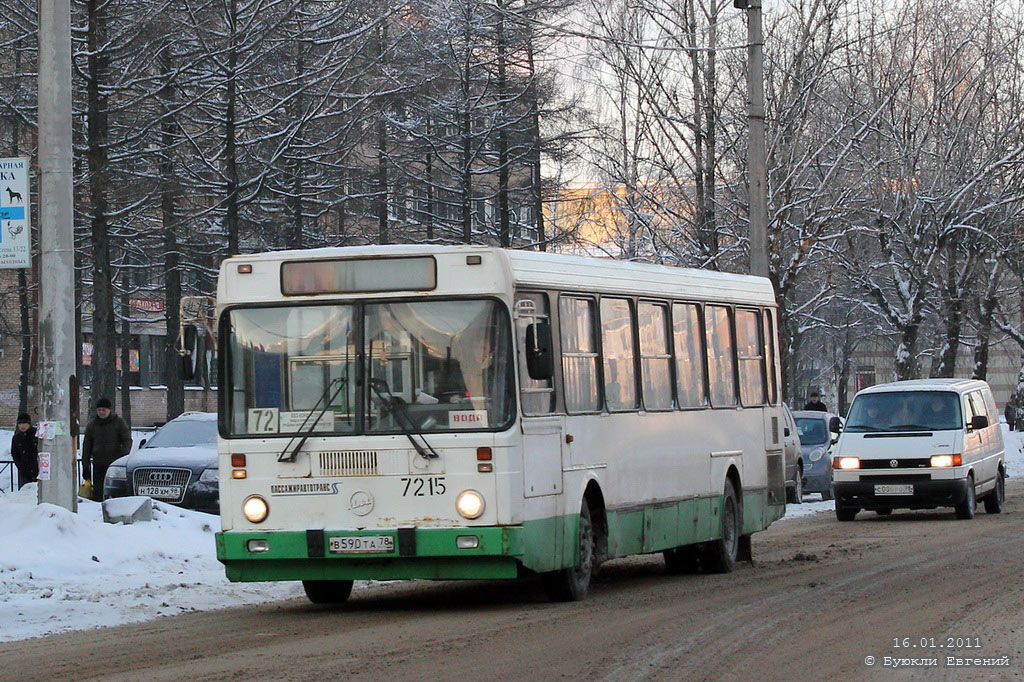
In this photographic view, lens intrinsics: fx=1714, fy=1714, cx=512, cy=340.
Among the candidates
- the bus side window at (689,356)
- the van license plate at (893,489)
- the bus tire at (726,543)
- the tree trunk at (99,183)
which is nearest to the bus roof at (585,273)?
the bus side window at (689,356)

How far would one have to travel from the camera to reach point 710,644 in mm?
10352

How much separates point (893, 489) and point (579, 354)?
1192cm

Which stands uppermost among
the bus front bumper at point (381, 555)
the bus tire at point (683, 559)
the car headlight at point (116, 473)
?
the car headlight at point (116, 473)

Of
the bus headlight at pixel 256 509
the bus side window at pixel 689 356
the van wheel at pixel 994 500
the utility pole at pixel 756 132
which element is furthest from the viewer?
the van wheel at pixel 994 500

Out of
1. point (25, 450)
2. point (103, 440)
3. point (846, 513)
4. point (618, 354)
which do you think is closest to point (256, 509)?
point (618, 354)

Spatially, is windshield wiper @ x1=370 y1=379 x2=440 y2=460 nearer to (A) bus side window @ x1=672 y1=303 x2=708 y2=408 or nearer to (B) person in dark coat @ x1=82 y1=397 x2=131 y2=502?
(A) bus side window @ x1=672 y1=303 x2=708 y2=408

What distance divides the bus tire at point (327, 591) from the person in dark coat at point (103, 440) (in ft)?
31.5

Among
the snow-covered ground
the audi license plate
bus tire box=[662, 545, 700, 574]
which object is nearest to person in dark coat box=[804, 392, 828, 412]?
the audi license plate

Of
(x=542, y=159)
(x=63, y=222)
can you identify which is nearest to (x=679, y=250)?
(x=542, y=159)

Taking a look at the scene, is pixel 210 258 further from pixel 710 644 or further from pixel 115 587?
pixel 710 644

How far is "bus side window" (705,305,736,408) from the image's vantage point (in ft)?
53.8

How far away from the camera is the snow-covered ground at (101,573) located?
1269 cm

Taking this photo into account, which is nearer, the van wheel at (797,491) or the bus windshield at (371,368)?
the bus windshield at (371,368)

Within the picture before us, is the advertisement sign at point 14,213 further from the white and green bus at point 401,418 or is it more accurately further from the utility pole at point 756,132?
the utility pole at point 756,132
